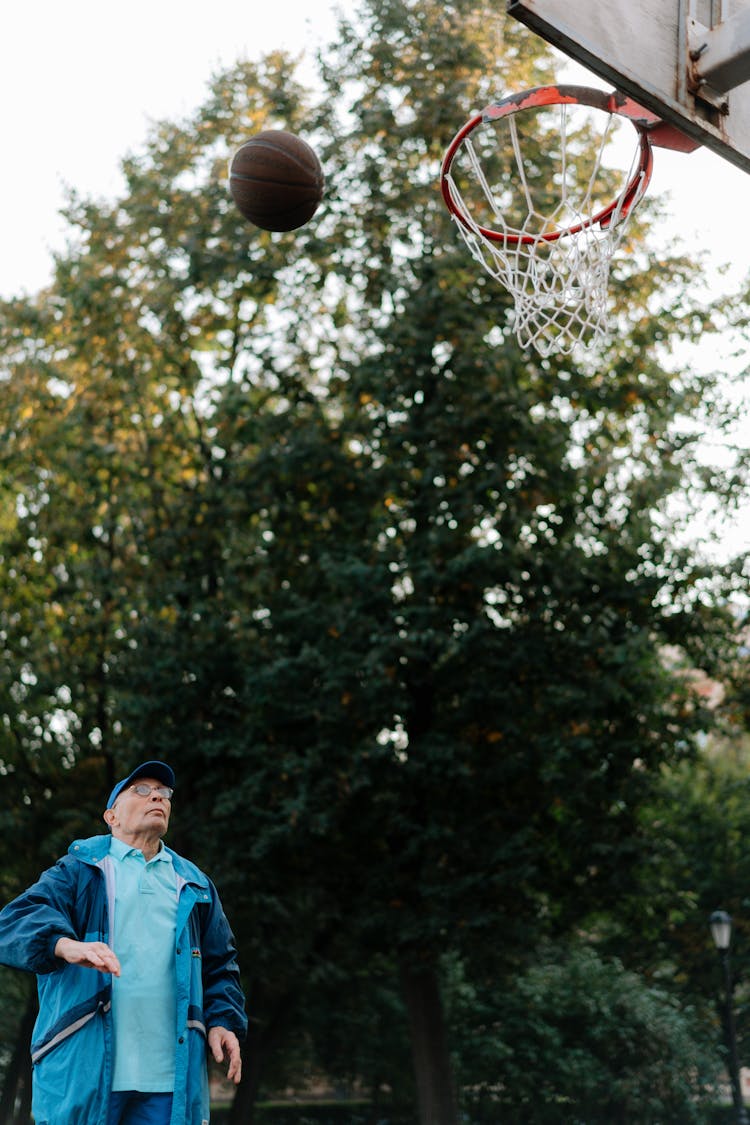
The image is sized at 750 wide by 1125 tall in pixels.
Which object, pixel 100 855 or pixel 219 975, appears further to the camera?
pixel 219 975

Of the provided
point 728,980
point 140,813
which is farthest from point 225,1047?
point 728,980

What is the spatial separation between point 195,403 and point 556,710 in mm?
7256

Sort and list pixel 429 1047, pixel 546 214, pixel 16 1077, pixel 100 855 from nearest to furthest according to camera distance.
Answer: pixel 100 855, pixel 546 214, pixel 429 1047, pixel 16 1077

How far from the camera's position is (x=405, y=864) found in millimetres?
16984

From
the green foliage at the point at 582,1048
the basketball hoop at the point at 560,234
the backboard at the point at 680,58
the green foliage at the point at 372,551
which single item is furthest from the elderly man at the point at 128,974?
the green foliage at the point at 582,1048

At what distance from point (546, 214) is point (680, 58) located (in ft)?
35.3

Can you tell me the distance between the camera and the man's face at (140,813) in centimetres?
469

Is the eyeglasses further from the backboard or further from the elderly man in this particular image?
the backboard

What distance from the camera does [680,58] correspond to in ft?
17.4

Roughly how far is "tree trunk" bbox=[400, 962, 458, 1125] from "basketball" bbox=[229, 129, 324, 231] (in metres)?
10.5

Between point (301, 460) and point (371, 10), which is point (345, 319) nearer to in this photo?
point (301, 460)

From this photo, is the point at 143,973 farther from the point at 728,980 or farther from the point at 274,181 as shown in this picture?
the point at 728,980

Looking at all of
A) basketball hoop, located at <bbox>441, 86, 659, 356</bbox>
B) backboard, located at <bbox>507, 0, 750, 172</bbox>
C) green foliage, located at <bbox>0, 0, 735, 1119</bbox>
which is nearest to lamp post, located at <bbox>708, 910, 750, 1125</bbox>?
green foliage, located at <bbox>0, 0, 735, 1119</bbox>

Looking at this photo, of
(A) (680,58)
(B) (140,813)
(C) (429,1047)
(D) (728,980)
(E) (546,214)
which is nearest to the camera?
(B) (140,813)
